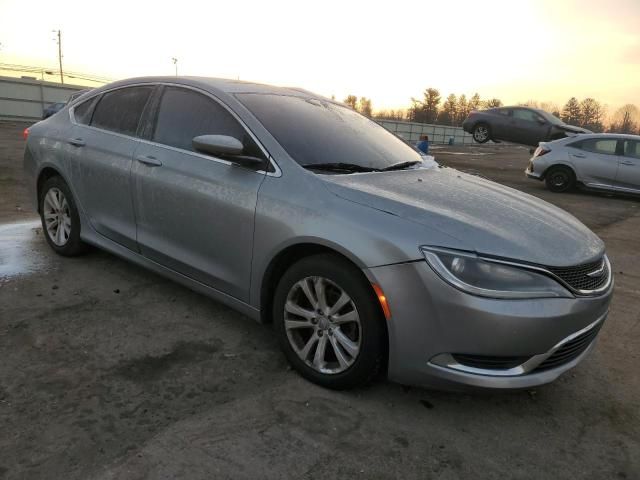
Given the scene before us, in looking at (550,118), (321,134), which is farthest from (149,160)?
(550,118)

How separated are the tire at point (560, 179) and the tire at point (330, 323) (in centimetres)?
1109

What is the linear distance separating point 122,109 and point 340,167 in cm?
202

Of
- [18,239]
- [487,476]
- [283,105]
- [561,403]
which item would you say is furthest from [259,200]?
[18,239]

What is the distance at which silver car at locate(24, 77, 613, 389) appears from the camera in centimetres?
241

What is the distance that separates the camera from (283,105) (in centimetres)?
358

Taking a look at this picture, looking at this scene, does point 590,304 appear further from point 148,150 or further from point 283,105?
point 148,150

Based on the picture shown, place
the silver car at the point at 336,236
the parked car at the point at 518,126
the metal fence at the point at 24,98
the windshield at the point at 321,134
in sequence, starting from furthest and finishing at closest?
the metal fence at the point at 24,98 → the parked car at the point at 518,126 → the windshield at the point at 321,134 → the silver car at the point at 336,236

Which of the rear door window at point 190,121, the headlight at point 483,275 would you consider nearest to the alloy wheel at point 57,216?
the rear door window at point 190,121

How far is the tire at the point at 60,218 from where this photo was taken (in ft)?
14.6

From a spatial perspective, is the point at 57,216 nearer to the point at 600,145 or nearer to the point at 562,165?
the point at 562,165

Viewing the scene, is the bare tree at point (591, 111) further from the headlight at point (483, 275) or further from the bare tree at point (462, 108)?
the headlight at point (483, 275)

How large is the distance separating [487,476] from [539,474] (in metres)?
0.25

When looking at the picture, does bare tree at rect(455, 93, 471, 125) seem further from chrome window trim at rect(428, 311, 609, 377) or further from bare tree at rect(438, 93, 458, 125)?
chrome window trim at rect(428, 311, 609, 377)

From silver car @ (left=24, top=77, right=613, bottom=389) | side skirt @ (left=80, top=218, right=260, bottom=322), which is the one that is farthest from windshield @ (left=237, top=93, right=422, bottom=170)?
side skirt @ (left=80, top=218, right=260, bottom=322)
